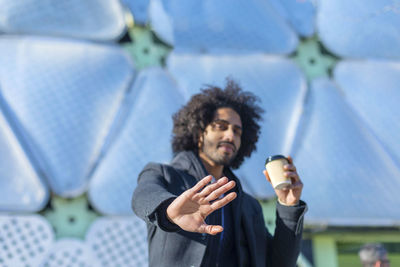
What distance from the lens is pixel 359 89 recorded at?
1868 millimetres

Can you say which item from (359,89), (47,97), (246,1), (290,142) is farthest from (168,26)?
(359,89)

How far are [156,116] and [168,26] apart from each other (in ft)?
1.38

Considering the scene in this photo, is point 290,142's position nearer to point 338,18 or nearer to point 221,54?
point 221,54

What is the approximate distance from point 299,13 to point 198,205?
155 cm

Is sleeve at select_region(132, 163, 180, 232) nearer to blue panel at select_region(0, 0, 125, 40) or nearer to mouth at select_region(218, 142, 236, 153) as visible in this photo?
mouth at select_region(218, 142, 236, 153)

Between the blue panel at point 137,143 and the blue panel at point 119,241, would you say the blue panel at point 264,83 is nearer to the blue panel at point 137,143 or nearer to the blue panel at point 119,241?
the blue panel at point 137,143

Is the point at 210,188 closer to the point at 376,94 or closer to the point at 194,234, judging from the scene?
the point at 194,234

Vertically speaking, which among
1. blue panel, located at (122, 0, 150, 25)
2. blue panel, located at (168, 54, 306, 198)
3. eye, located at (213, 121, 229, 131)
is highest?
blue panel, located at (122, 0, 150, 25)

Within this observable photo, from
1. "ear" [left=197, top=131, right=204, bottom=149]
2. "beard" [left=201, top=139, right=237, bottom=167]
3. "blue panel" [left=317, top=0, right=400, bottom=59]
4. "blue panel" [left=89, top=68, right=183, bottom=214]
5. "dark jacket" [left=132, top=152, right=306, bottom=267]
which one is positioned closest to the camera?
"dark jacket" [left=132, top=152, right=306, bottom=267]

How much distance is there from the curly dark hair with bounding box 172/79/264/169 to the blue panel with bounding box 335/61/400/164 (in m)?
0.79

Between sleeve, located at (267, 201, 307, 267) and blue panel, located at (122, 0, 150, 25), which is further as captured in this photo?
blue panel, located at (122, 0, 150, 25)

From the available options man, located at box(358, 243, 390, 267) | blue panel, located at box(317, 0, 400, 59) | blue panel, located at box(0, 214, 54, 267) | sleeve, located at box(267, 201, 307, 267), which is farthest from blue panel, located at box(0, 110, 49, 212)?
blue panel, located at box(317, 0, 400, 59)

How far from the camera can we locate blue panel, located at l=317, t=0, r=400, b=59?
75.8 inches

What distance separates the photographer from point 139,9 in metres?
1.84
